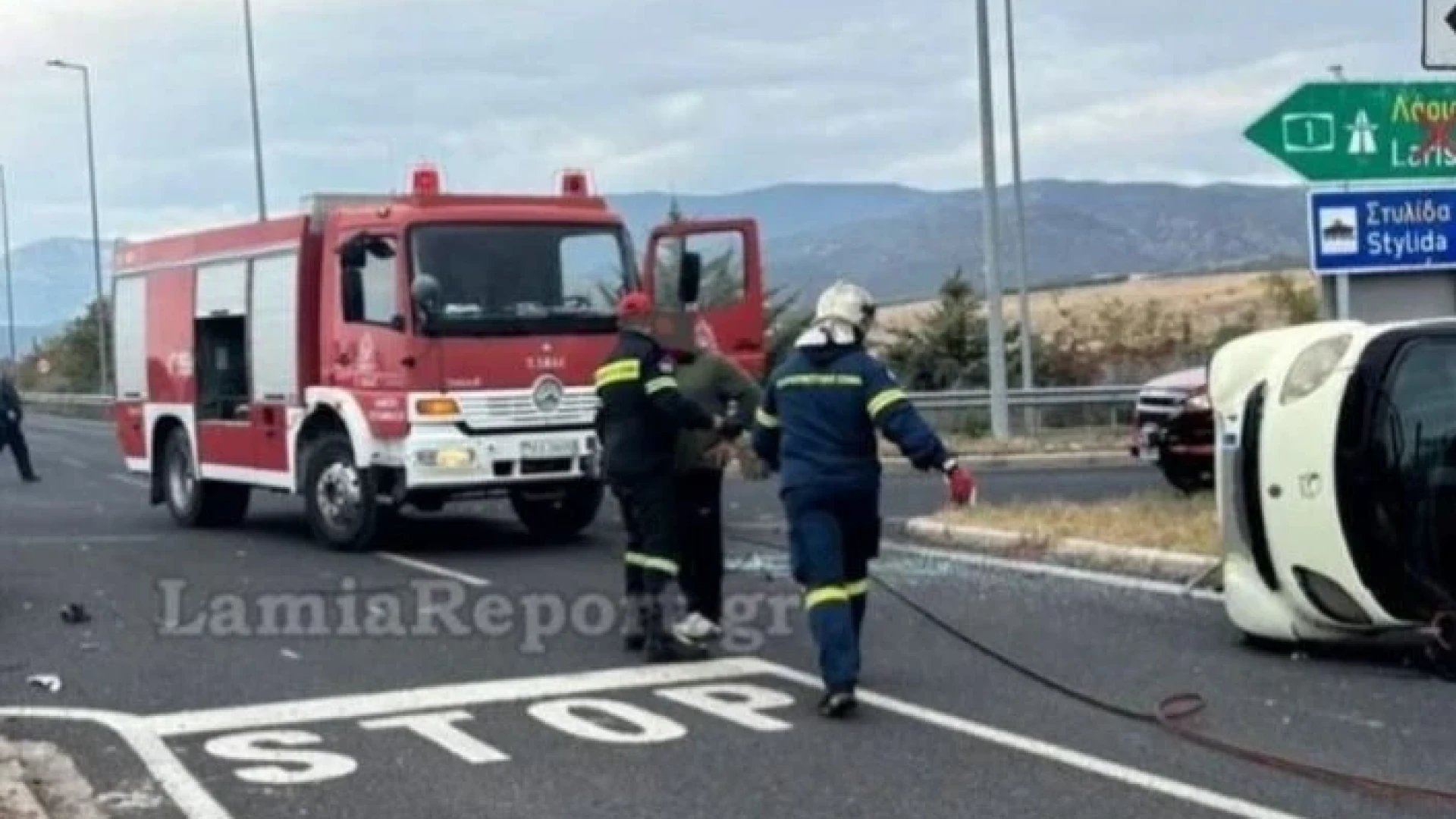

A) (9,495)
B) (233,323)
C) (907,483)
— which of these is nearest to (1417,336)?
(233,323)

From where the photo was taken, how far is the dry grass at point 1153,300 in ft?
141

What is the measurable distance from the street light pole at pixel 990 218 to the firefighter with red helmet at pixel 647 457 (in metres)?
15.7

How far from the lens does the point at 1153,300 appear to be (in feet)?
171

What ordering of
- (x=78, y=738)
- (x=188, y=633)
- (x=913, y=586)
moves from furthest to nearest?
(x=913, y=586), (x=188, y=633), (x=78, y=738)

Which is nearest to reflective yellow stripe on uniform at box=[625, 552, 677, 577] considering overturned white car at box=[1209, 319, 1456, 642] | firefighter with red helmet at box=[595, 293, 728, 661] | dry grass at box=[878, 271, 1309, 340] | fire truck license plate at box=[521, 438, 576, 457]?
firefighter with red helmet at box=[595, 293, 728, 661]

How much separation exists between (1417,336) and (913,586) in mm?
4264

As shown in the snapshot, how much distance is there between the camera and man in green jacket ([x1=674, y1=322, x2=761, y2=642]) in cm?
1104

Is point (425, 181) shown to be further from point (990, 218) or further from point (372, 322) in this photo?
point (990, 218)

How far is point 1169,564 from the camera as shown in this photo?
44.1ft

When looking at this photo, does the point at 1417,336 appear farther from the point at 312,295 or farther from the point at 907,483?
the point at 907,483

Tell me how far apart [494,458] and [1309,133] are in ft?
19.9

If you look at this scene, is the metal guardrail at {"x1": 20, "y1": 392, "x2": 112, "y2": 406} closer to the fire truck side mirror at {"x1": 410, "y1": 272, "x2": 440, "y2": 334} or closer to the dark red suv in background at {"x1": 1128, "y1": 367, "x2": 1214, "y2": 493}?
the fire truck side mirror at {"x1": 410, "y1": 272, "x2": 440, "y2": 334}

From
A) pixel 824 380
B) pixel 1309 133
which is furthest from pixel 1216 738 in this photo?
pixel 1309 133

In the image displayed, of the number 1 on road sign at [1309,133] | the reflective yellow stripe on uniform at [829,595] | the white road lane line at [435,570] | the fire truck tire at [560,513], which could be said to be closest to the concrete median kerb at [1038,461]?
the fire truck tire at [560,513]
